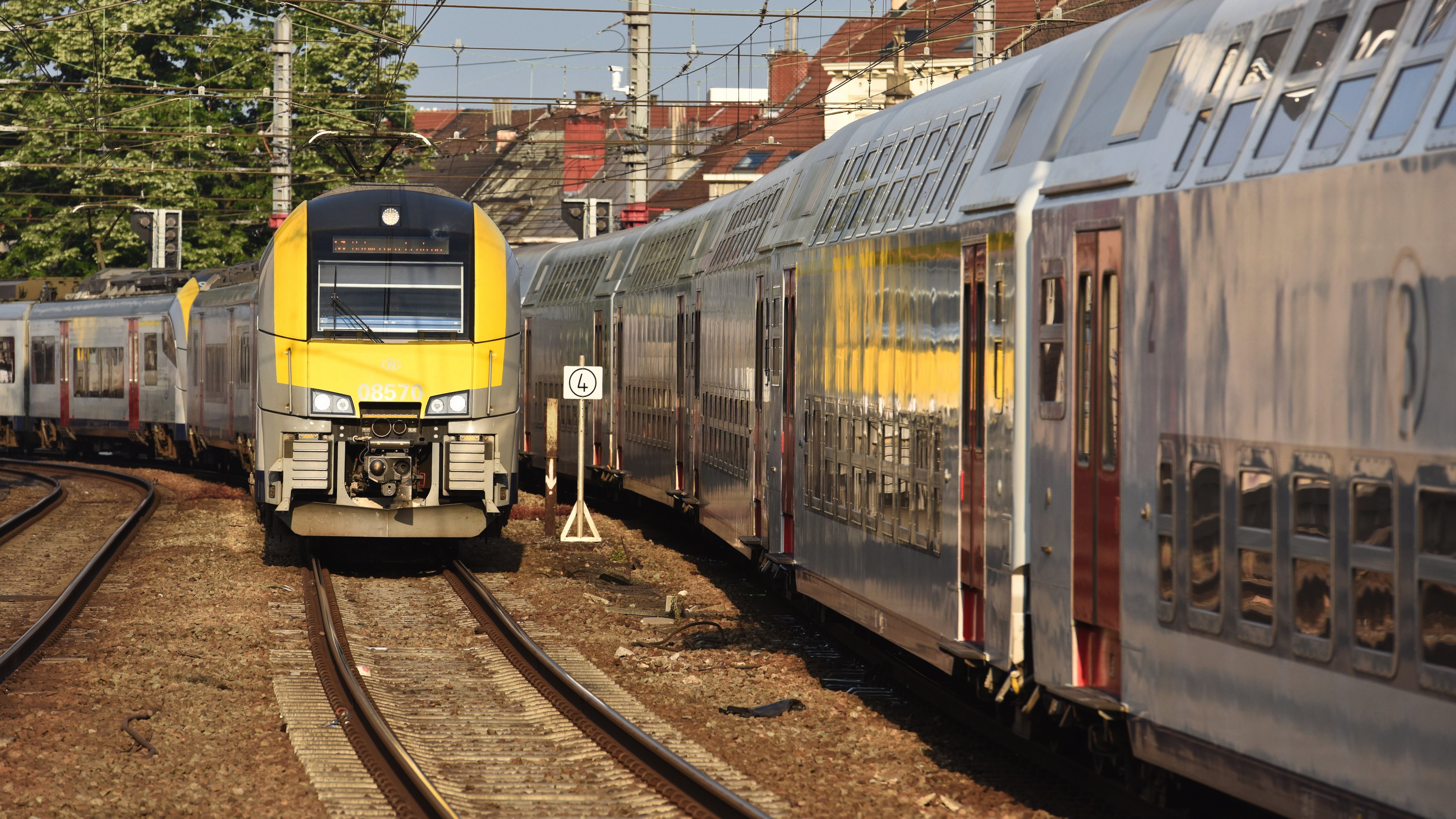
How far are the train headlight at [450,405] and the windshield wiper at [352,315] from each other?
0.77 metres

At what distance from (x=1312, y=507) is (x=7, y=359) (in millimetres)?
39439

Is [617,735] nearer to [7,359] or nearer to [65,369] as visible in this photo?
[65,369]

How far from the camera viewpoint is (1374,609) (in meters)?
5.55

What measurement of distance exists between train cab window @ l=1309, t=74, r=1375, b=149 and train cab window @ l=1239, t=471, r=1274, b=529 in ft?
3.78

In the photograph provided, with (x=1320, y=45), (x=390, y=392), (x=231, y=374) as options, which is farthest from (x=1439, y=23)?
(x=231, y=374)

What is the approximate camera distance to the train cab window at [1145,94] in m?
7.45

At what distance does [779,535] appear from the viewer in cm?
1405

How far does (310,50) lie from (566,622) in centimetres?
4143

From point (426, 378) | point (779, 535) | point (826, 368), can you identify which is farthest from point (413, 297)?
point (826, 368)

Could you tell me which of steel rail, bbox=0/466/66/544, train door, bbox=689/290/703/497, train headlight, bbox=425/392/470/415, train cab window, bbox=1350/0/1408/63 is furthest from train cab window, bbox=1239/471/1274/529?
steel rail, bbox=0/466/66/544

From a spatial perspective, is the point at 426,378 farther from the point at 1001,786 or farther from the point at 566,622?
the point at 1001,786

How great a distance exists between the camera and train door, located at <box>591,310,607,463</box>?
2564cm

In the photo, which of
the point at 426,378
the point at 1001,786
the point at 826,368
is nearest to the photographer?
the point at 1001,786

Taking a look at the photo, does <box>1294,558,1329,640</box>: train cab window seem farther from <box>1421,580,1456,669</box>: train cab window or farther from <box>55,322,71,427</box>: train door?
<box>55,322,71,427</box>: train door
